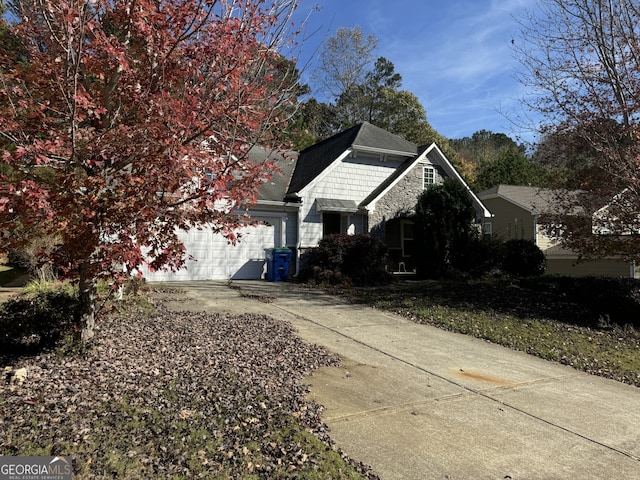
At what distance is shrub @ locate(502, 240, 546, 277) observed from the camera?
16.5 m

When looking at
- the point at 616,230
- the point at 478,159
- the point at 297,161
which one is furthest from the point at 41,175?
the point at 478,159

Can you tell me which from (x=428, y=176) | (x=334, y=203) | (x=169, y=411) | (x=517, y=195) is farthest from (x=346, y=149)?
(x=517, y=195)

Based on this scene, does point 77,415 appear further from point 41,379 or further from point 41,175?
point 41,175

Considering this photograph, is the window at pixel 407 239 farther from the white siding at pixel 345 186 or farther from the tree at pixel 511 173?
the tree at pixel 511 173

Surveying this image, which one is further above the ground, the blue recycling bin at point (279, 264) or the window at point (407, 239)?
the window at point (407, 239)

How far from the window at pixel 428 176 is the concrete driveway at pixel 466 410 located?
35.8 ft

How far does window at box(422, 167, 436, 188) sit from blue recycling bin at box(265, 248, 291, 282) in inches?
262

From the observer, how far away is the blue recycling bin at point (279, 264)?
15.3 meters

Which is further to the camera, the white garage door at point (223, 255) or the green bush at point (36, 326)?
the white garage door at point (223, 255)

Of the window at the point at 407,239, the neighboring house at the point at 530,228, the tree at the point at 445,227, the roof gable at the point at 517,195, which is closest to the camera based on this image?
the tree at the point at 445,227

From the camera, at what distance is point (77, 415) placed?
Result: 3.73 meters

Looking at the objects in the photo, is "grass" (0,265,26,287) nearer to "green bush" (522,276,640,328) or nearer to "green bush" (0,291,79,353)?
"green bush" (0,291,79,353)

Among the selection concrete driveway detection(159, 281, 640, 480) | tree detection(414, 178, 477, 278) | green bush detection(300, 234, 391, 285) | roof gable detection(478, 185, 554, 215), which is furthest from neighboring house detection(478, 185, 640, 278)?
concrete driveway detection(159, 281, 640, 480)

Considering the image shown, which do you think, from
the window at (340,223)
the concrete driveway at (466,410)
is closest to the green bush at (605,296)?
the concrete driveway at (466,410)
